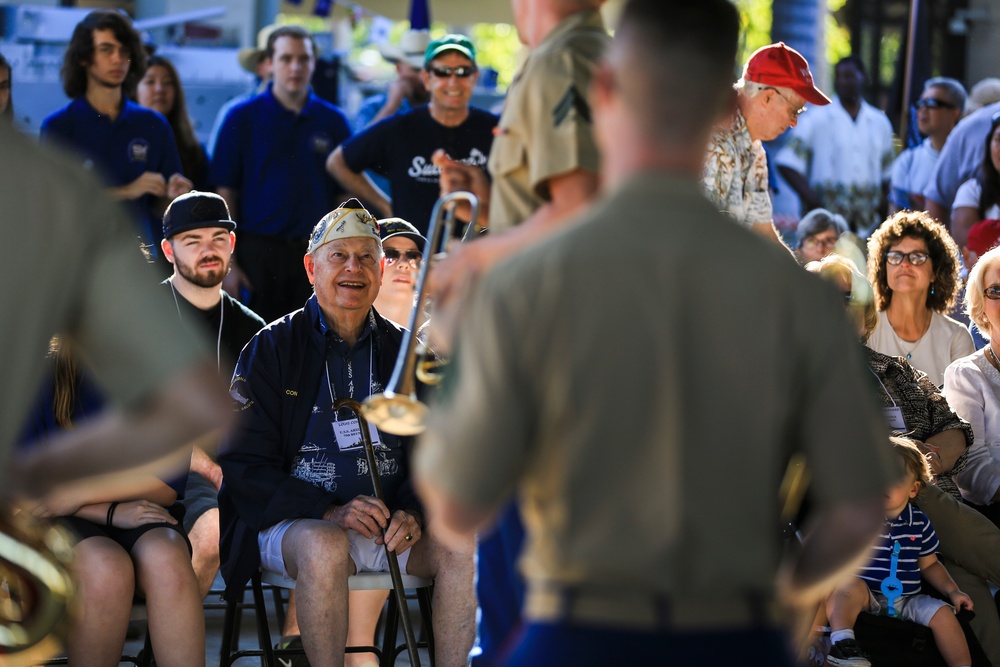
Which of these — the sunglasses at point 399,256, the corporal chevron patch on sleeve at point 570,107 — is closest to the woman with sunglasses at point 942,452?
the sunglasses at point 399,256

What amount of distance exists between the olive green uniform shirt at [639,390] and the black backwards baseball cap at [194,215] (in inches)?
165

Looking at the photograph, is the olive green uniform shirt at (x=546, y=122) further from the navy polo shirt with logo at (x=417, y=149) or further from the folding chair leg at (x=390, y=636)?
the navy polo shirt with logo at (x=417, y=149)

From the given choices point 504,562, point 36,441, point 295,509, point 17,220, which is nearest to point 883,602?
point 295,509

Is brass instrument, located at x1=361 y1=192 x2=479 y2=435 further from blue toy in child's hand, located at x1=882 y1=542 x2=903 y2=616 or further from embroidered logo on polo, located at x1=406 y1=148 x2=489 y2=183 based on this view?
embroidered logo on polo, located at x1=406 y1=148 x2=489 y2=183

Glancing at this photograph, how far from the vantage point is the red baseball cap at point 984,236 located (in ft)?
23.8

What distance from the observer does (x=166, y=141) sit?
7113mm

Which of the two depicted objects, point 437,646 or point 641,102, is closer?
point 641,102

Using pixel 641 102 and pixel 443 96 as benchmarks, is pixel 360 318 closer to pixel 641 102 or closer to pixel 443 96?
pixel 443 96

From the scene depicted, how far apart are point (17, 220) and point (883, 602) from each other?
3923 millimetres

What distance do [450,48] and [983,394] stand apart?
313cm

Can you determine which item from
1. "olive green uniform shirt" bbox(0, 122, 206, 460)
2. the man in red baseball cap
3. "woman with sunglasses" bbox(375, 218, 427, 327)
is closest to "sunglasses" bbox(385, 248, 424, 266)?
"woman with sunglasses" bbox(375, 218, 427, 327)

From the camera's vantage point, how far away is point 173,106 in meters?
7.70

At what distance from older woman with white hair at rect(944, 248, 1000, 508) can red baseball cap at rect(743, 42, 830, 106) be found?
1.27 m

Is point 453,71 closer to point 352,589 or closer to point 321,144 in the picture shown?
point 321,144
